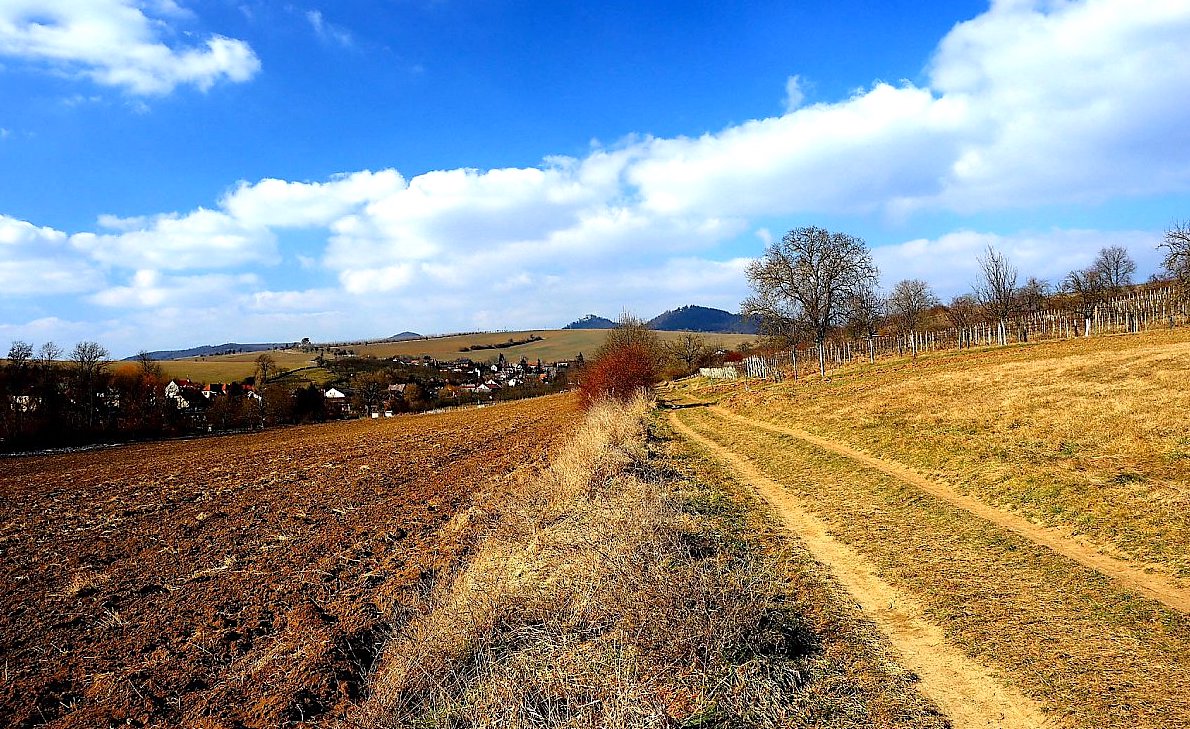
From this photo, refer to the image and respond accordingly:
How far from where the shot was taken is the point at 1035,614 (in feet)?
22.5

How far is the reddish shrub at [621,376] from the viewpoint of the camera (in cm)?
3612

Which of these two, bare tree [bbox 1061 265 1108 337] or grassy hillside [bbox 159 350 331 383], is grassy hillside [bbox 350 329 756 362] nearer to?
grassy hillside [bbox 159 350 331 383]

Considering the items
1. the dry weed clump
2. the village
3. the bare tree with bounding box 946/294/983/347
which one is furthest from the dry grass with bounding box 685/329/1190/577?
the village

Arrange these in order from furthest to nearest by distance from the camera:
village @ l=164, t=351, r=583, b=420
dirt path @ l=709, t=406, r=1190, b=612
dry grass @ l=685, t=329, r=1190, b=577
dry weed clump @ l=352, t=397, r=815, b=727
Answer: village @ l=164, t=351, r=583, b=420, dry grass @ l=685, t=329, r=1190, b=577, dirt path @ l=709, t=406, r=1190, b=612, dry weed clump @ l=352, t=397, r=815, b=727

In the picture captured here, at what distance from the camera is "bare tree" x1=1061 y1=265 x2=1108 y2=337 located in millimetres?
50812

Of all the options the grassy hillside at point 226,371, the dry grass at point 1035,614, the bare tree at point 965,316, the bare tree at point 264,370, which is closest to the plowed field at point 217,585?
the dry grass at point 1035,614

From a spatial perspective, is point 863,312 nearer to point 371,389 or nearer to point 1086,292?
point 1086,292

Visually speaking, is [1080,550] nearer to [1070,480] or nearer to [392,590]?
[1070,480]

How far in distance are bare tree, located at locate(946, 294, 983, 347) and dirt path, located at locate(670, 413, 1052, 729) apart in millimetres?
47139

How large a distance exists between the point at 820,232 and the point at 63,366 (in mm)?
82551

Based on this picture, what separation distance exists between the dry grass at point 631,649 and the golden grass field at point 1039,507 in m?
1.54

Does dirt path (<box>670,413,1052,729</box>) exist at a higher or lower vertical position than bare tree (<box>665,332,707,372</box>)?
lower

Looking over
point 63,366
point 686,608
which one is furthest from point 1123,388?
point 63,366

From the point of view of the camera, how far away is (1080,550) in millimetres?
8555
